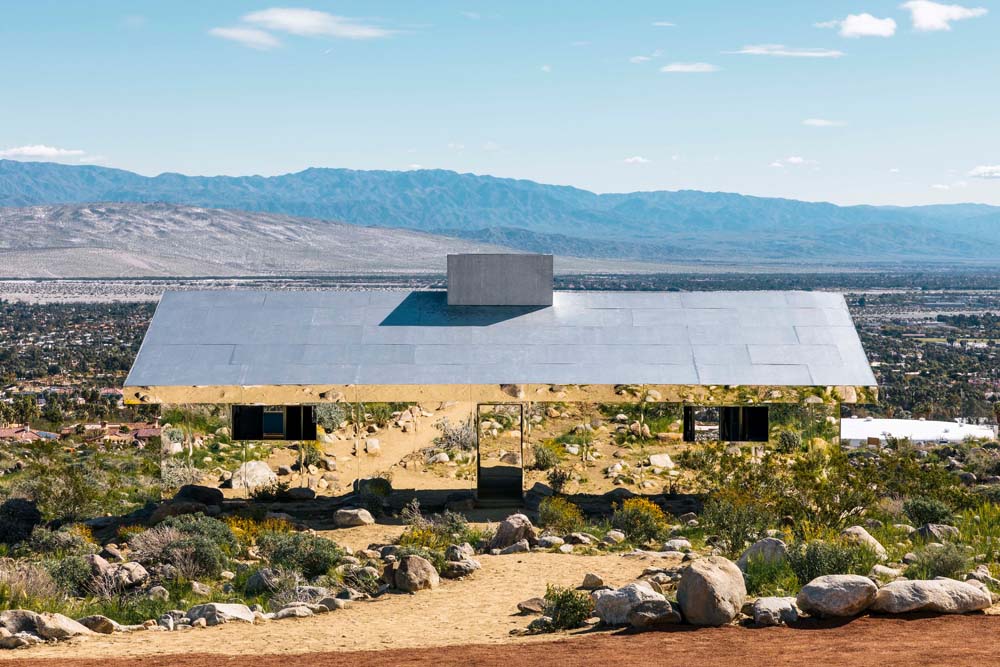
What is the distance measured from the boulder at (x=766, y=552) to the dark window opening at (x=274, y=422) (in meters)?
8.05

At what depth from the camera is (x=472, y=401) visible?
19.3 metres

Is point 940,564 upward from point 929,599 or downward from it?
downward

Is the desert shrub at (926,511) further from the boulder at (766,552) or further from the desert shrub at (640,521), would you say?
the boulder at (766,552)

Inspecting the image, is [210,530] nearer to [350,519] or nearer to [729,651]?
[350,519]

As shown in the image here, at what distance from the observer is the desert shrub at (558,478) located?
1967cm

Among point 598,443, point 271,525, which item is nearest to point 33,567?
point 271,525

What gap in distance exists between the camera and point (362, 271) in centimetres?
19288

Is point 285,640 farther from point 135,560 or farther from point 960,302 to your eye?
point 960,302

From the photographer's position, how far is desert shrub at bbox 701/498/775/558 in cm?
1619

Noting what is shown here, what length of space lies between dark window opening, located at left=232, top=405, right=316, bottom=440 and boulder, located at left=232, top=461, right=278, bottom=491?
1.50ft

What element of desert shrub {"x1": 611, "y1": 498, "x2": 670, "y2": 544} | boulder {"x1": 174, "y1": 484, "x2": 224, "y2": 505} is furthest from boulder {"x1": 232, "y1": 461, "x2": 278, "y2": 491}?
desert shrub {"x1": 611, "y1": 498, "x2": 670, "y2": 544}

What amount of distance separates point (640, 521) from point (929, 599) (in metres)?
6.21

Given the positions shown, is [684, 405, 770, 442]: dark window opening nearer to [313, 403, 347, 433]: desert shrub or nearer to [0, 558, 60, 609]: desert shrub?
[313, 403, 347, 433]: desert shrub

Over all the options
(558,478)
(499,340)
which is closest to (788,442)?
(558,478)
